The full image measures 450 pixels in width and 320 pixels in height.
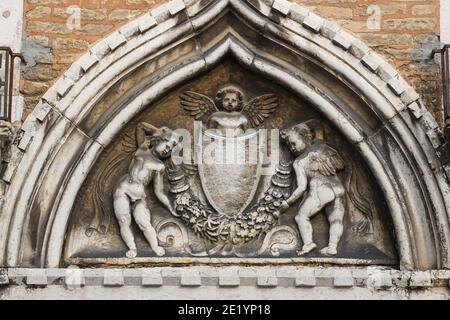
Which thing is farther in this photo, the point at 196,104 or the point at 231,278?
the point at 196,104

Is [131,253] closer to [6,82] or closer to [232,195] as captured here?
[232,195]

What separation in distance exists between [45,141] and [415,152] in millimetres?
2285

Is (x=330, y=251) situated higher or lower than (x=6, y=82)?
lower

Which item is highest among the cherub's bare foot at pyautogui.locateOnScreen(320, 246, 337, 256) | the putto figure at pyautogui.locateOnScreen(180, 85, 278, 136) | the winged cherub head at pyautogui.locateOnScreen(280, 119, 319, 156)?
the putto figure at pyautogui.locateOnScreen(180, 85, 278, 136)

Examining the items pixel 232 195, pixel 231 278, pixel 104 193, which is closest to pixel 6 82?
pixel 104 193

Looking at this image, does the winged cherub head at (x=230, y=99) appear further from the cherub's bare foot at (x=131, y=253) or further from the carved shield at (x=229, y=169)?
the cherub's bare foot at (x=131, y=253)

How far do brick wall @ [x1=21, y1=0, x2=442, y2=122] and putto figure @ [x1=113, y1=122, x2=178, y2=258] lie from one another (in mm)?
677

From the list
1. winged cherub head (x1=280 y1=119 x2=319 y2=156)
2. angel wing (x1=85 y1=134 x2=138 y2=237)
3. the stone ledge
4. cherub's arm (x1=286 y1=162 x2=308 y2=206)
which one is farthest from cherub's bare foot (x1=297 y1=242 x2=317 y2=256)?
angel wing (x1=85 y1=134 x2=138 y2=237)

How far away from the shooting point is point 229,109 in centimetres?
852

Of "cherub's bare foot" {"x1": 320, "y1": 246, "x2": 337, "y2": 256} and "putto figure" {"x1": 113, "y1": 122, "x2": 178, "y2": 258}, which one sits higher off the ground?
"putto figure" {"x1": 113, "y1": 122, "x2": 178, "y2": 258}

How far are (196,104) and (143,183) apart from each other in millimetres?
632

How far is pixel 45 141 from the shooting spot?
8148mm

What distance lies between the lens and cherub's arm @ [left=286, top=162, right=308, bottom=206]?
8.34 meters

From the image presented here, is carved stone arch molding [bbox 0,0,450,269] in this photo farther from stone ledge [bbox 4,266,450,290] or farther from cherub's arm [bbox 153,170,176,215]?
cherub's arm [bbox 153,170,176,215]
